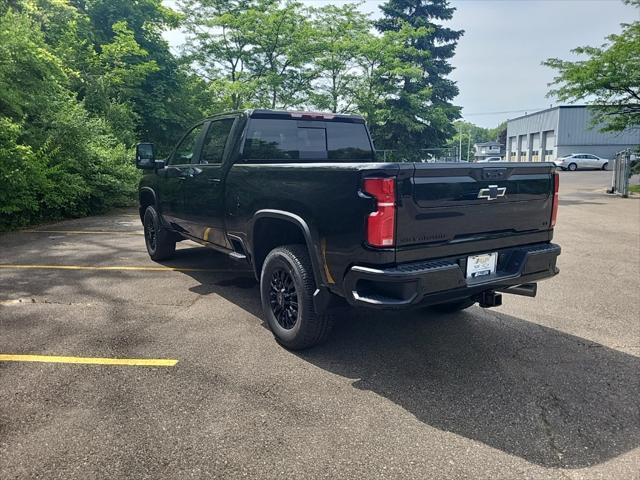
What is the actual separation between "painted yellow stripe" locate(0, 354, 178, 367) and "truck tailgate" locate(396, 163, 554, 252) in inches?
80.5

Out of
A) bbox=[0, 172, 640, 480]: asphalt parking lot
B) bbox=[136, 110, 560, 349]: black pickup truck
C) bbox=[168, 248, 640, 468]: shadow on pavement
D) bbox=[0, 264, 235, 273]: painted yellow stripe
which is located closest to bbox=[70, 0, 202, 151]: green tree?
bbox=[0, 264, 235, 273]: painted yellow stripe

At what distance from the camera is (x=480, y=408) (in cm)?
304

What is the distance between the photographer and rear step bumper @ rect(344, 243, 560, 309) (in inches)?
119

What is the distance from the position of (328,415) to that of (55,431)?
1585 mm

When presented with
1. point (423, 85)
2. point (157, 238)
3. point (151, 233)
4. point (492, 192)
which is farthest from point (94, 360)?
point (423, 85)

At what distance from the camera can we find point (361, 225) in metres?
3.11

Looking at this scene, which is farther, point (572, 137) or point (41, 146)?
point (572, 137)

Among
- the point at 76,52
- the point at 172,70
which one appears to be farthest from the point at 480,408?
the point at 172,70

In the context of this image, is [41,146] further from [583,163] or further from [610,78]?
[583,163]


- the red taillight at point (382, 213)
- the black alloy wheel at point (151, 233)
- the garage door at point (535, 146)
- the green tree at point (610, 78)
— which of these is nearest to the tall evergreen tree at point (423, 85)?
the green tree at point (610, 78)

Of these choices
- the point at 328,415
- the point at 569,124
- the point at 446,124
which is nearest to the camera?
the point at 328,415

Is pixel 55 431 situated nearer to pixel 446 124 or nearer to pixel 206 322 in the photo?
pixel 206 322

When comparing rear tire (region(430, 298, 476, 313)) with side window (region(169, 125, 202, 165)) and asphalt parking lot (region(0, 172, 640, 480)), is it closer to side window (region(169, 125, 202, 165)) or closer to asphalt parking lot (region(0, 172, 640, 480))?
asphalt parking lot (region(0, 172, 640, 480))

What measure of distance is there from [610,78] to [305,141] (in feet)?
57.8
